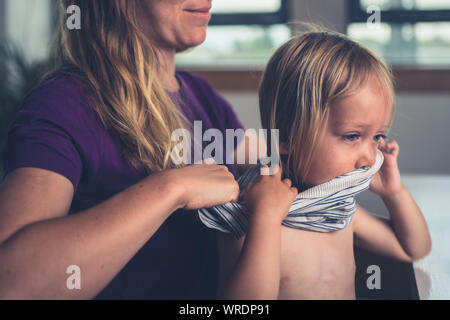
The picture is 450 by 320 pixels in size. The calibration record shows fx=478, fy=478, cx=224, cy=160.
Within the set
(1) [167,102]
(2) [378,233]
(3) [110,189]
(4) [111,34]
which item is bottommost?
(2) [378,233]

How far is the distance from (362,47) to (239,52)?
6.45ft

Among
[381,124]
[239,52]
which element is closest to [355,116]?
[381,124]

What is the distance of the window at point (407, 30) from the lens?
8.32 ft

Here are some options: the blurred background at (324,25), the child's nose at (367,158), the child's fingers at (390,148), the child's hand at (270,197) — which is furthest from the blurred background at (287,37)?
the child's hand at (270,197)

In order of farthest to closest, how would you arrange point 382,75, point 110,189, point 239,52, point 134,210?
point 239,52, point 382,75, point 110,189, point 134,210

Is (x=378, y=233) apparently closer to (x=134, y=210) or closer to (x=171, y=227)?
(x=171, y=227)

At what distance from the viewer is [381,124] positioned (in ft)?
2.71

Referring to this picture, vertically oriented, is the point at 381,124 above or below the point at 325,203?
above

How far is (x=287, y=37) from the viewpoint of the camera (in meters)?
2.56

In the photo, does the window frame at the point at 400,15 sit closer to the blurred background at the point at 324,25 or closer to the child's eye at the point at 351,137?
the blurred background at the point at 324,25

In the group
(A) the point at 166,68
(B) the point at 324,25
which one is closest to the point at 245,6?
(B) the point at 324,25

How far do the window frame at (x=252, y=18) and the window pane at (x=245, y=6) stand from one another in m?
0.02

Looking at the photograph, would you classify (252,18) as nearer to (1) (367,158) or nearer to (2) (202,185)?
(1) (367,158)

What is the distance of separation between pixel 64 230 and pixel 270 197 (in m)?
0.29
